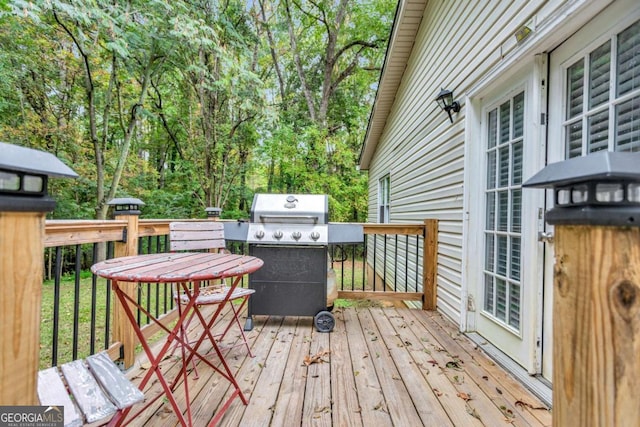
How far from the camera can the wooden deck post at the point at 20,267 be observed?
1.92 feet

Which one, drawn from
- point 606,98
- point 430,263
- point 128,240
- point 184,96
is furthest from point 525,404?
point 184,96

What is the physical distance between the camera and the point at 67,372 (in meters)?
1.08

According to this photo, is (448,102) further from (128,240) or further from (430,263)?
(128,240)

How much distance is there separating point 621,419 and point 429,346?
6.89ft

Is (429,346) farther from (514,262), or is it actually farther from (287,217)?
(287,217)

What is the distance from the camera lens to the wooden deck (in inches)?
63.2

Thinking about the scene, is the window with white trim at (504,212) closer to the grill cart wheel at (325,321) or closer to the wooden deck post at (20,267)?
the grill cart wheel at (325,321)

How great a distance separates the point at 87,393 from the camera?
992 millimetres

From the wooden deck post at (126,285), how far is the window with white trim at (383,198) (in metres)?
5.71

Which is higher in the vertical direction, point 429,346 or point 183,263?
point 183,263

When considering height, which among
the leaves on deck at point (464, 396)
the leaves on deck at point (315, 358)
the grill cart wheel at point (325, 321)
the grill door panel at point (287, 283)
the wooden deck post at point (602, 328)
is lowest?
the leaves on deck at point (315, 358)

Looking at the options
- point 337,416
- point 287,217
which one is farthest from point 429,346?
point 287,217

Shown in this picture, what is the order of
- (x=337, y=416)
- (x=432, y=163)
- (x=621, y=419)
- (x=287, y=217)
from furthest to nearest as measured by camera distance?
(x=432, y=163), (x=287, y=217), (x=337, y=416), (x=621, y=419)

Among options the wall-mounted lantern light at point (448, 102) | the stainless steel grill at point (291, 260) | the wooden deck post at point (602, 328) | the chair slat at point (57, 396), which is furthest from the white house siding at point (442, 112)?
the chair slat at point (57, 396)
